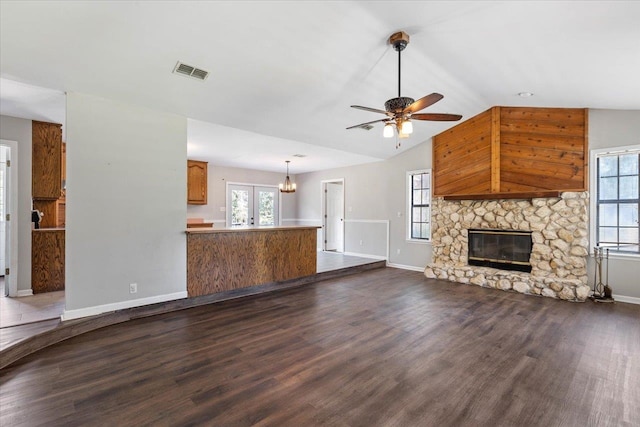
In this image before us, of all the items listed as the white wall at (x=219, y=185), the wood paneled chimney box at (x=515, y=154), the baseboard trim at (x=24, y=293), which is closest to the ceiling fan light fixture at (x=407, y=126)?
the wood paneled chimney box at (x=515, y=154)

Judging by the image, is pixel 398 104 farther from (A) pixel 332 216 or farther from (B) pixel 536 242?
(A) pixel 332 216

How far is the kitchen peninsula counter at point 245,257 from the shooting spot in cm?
430

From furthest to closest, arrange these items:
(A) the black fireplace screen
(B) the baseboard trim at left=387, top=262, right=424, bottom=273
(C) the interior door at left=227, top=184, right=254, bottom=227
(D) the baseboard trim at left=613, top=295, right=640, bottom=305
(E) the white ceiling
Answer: (C) the interior door at left=227, top=184, right=254, bottom=227
(B) the baseboard trim at left=387, top=262, right=424, bottom=273
(A) the black fireplace screen
(D) the baseboard trim at left=613, top=295, right=640, bottom=305
(E) the white ceiling

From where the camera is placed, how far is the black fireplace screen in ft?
17.7

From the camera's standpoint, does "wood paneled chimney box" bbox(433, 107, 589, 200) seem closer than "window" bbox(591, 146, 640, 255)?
No

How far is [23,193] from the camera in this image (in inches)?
163

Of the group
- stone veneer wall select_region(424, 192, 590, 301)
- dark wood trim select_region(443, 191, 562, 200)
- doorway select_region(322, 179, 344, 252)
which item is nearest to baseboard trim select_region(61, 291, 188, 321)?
stone veneer wall select_region(424, 192, 590, 301)

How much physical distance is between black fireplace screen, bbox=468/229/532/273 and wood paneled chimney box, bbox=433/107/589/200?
2.34ft

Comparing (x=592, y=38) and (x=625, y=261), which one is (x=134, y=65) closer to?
(x=592, y=38)

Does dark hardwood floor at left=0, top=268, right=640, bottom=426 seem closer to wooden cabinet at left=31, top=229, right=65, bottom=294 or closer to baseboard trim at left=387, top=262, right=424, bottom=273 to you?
wooden cabinet at left=31, top=229, right=65, bottom=294

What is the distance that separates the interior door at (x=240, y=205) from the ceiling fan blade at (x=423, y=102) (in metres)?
6.55

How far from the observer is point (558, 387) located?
232 cm

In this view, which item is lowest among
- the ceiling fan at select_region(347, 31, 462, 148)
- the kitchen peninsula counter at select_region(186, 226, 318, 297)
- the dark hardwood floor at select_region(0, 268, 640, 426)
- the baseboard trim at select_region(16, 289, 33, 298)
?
the dark hardwood floor at select_region(0, 268, 640, 426)

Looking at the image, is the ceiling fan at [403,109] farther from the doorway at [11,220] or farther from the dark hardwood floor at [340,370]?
the doorway at [11,220]
